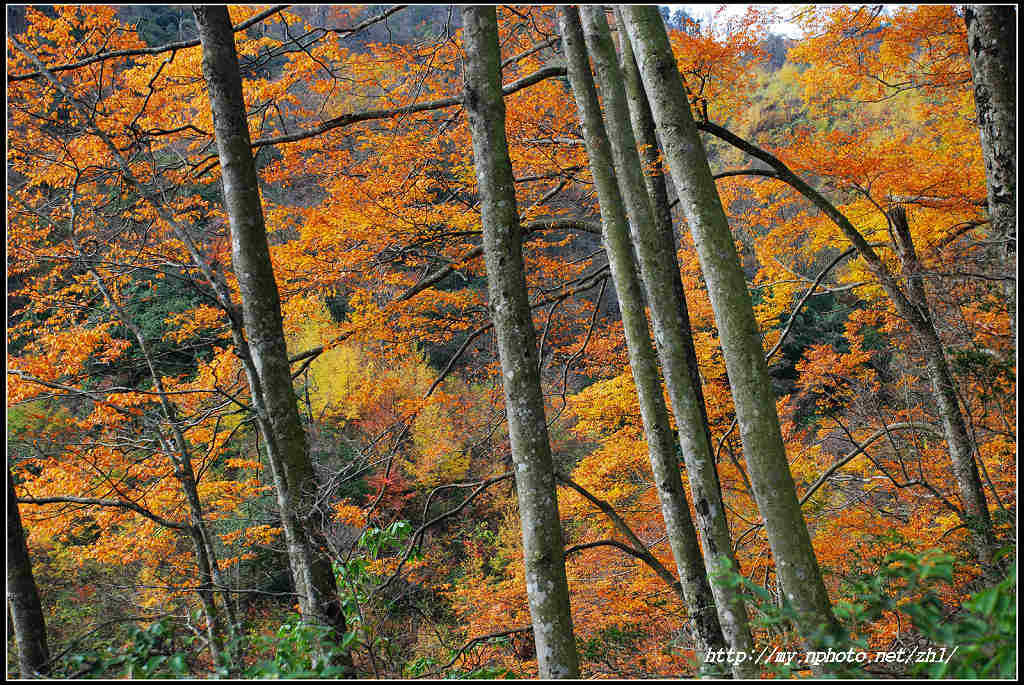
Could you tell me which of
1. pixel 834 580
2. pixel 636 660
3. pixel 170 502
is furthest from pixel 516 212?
pixel 834 580

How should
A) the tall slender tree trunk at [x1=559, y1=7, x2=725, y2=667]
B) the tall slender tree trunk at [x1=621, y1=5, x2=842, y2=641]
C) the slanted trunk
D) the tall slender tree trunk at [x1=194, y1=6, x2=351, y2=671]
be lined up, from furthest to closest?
the tall slender tree trunk at [x1=559, y1=7, x2=725, y2=667], the slanted trunk, the tall slender tree trunk at [x1=194, y1=6, x2=351, y2=671], the tall slender tree trunk at [x1=621, y1=5, x2=842, y2=641]

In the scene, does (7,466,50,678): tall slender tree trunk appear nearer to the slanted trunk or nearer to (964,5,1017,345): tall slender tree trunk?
the slanted trunk

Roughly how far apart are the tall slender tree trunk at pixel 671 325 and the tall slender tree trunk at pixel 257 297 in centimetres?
232

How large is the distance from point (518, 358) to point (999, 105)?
11.9 ft

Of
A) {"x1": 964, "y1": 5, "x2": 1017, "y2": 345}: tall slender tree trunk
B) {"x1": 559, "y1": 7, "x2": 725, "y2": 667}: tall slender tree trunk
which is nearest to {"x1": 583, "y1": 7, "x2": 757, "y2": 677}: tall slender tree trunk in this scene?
{"x1": 559, "y1": 7, "x2": 725, "y2": 667}: tall slender tree trunk

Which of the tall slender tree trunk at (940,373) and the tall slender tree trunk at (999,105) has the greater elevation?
the tall slender tree trunk at (999,105)

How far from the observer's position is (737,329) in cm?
299

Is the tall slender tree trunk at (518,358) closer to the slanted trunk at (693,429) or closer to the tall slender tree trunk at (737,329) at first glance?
the tall slender tree trunk at (737,329)

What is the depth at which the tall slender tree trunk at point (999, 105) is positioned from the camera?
4.02m

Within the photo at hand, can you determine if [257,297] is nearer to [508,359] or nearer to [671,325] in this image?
[508,359]

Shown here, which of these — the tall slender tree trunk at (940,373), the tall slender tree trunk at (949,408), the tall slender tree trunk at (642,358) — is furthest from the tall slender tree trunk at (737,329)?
the tall slender tree trunk at (949,408)

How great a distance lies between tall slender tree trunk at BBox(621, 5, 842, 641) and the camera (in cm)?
282

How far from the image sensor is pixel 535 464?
10.9 ft

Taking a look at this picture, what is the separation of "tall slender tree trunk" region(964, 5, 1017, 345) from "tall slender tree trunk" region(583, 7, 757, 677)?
2.12 metres
